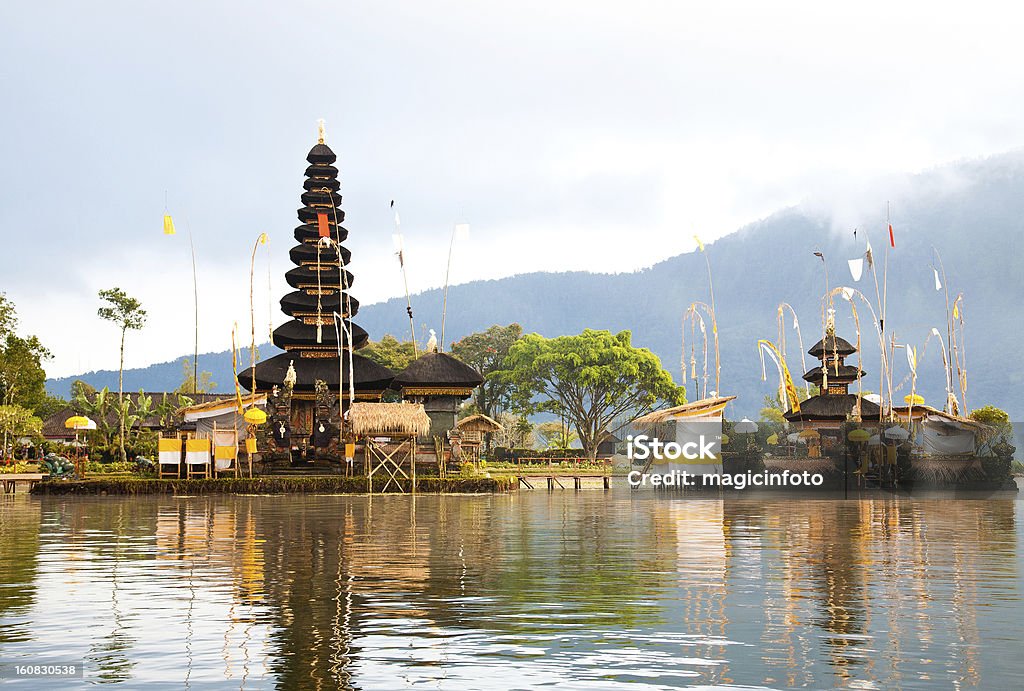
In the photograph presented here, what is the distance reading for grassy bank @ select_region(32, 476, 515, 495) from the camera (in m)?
40.2

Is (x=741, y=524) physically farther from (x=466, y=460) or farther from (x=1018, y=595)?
(x=466, y=460)

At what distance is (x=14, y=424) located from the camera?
5391cm

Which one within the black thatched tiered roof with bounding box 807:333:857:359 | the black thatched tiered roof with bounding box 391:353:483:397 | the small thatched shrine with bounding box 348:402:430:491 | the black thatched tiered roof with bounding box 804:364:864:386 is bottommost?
the small thatched shrine with bounding box 348:402:430:491

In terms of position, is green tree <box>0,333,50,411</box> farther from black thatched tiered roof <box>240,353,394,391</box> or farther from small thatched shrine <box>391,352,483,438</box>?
small thatched shrine <box>391,352,483,438</box>

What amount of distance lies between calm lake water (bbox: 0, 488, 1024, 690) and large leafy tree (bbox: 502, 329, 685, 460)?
52893 millimetres

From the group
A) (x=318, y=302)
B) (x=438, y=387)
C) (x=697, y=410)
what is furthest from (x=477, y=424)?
(x=318, y=302)

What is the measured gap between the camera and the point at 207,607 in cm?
1158

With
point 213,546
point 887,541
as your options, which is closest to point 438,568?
point 213,546

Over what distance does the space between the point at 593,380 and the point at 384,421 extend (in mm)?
33655

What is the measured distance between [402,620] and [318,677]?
8.25 ft

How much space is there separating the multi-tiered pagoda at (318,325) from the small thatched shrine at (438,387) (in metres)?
3.19

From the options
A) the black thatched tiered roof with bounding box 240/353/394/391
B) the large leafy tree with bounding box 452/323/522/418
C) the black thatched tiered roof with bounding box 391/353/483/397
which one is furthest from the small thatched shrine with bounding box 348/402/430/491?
the large leafy tree with bounding box 452/323/522/418

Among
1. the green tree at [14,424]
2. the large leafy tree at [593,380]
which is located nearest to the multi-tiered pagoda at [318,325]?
the green tree at [14,424]

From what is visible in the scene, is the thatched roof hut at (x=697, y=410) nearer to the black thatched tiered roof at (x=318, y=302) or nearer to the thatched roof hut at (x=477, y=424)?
the thatched roof hut at (x=477, y=424)
